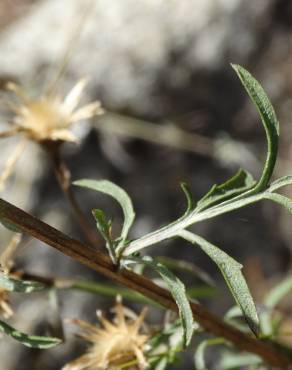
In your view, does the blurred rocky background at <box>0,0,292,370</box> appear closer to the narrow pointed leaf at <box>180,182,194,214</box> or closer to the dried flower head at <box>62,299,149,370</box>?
the dried flower head at <box>62,299,149,370</box>

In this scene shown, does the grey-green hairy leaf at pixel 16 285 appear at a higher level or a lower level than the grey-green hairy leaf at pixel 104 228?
lower

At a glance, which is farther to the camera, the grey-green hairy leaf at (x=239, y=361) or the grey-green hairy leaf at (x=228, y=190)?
the grey-green hairy leaf at (x=239, y=361)

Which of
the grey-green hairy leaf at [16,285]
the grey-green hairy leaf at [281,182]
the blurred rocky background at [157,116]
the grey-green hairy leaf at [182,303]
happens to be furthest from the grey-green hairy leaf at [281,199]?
the blurred rocky background at [157,116]

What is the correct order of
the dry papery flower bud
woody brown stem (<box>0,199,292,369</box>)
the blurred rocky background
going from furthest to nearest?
the blurred rocky background < the dry papery flower bud < woody brown stem (<box>0,199,292,369</box>)

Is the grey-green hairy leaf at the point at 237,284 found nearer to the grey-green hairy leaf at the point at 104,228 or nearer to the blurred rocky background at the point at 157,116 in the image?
the grey-green hairy leaf at the point at 104,228

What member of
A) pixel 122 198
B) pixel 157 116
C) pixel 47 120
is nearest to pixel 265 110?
pixel 122 198

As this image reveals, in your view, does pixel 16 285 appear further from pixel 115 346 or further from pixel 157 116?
pixel 157 116

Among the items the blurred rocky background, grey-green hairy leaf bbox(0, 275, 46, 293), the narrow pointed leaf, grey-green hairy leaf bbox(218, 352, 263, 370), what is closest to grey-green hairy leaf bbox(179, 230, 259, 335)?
the narrow pointed leaf
